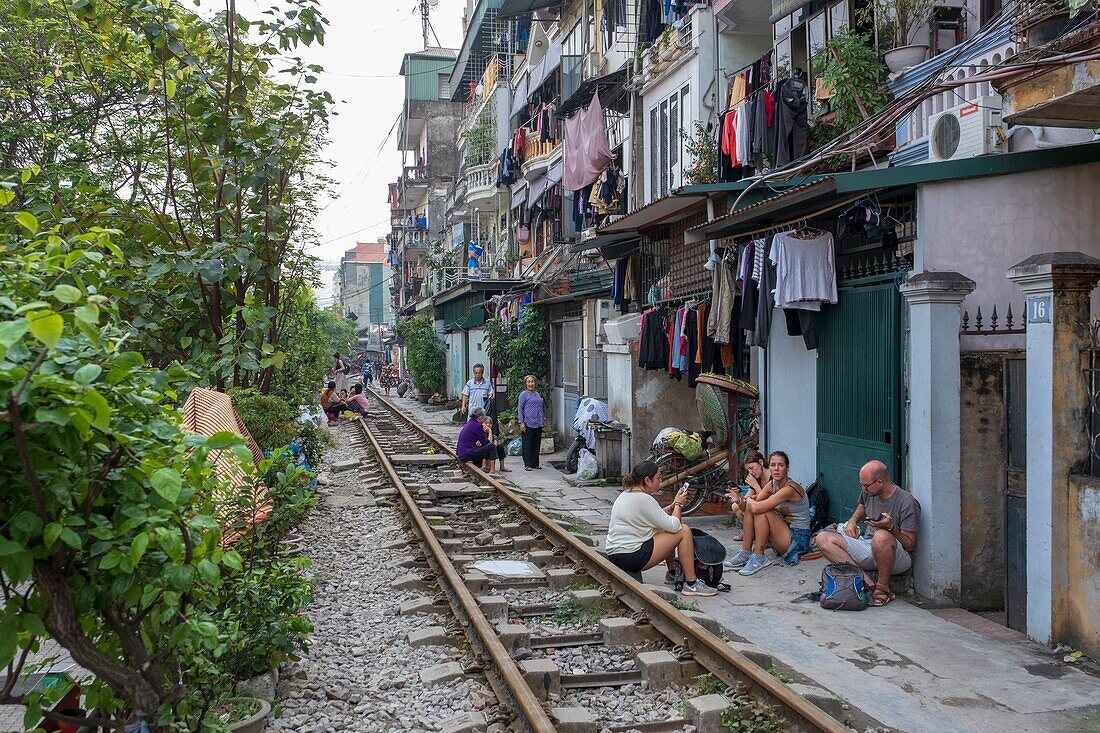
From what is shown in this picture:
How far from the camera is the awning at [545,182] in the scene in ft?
84.6

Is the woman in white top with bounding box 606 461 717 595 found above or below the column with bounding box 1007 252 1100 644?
below

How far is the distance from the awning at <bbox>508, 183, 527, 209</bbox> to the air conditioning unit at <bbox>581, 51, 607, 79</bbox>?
24.9 ft

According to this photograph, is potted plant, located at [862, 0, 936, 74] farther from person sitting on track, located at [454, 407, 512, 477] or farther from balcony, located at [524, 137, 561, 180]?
balcony, located at [524, 137, 561, 180]

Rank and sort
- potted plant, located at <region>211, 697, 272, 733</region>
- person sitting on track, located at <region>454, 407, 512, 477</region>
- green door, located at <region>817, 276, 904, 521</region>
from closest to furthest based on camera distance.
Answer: potted plant, located at <region>211, 697, 272, 733</region>, green door, located at <region>817, 276, 904, 521</region>, person sitting on track, located at <region>454, 407, 512, 477</region>

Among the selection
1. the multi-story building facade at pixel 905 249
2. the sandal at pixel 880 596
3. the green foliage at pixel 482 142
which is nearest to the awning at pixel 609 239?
the multi-story building facade at pixel 905 249

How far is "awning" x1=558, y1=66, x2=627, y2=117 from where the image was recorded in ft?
62.5

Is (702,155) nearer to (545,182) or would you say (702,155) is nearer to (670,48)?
(670,48)

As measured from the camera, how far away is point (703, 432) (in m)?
13.3

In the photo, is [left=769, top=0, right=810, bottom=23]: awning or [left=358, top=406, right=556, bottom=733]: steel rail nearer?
[left=358, top=406, right=556, bottom=733]: steel rail

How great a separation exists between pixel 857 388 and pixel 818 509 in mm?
1579

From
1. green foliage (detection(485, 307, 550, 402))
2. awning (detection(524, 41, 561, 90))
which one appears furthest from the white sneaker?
awning (detection(524, 41, 561, 90))

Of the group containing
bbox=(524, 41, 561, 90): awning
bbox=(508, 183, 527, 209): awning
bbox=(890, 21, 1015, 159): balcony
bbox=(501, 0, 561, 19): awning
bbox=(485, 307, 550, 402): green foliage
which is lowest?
bbox=(485, 307, 550, 402): green foliage

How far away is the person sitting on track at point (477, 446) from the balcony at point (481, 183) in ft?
67.1

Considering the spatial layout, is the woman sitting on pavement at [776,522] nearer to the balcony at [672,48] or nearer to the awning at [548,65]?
the balcony at [672,48]
